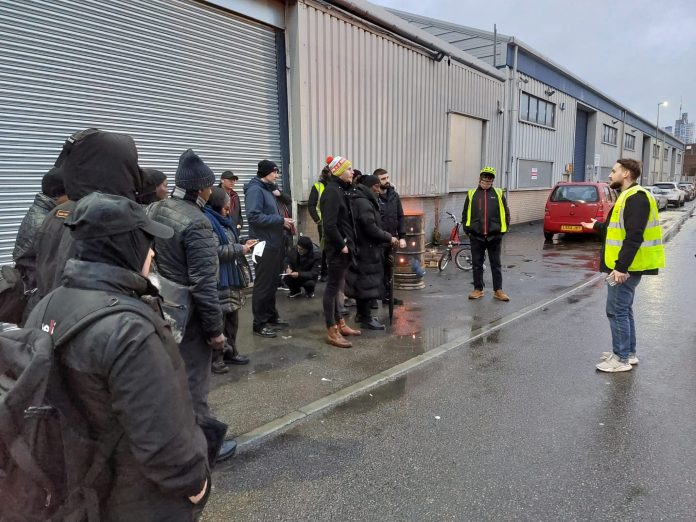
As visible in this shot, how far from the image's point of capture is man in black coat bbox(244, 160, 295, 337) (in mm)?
5672

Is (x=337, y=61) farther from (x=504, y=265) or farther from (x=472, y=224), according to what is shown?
(x=504, y=265)

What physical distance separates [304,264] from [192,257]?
4833 millimetres

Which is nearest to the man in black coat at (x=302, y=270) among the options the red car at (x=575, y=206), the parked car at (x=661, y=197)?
the red car at (x=575, y=206)

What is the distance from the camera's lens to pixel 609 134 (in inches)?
1251

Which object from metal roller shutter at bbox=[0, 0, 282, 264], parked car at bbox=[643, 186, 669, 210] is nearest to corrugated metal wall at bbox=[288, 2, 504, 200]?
metal roller shutter at bbox=[0, 0, 282, 264]

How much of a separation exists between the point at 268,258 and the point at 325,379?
1811mm

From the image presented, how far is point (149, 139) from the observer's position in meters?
6.92

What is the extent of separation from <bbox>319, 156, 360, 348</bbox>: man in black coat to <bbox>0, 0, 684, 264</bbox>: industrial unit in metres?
3.13

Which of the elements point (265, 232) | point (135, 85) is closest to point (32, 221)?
point (265, 232)

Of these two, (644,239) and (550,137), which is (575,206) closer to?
(550,137)

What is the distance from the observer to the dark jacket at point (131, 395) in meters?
1.41

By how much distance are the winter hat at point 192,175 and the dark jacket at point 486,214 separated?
524 cm

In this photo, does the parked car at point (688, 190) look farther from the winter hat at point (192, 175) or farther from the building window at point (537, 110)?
the winter hat at point (192, 175)

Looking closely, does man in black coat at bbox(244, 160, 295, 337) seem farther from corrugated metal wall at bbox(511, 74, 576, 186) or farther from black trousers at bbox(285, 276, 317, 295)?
corrugated metal wall at bbox(511, 74, 576, 186)
